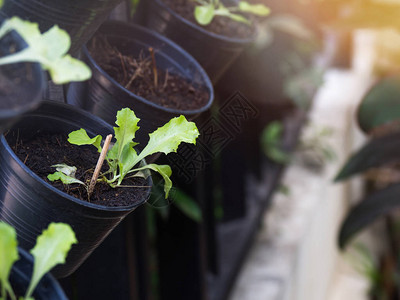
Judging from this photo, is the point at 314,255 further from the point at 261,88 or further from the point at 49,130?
the point at 49,130

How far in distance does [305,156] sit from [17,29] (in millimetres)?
2171

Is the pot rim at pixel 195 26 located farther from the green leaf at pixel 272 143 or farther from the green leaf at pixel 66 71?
the green leaf at pixel 272 143

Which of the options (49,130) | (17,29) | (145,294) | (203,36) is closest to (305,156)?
(145,294)

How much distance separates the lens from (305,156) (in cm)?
242

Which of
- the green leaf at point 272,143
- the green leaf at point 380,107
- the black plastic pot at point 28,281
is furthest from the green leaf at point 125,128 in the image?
the green leaf at point 272,143

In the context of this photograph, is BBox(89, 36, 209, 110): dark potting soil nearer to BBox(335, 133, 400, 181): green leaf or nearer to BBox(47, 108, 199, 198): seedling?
BBox(47, 108, 199, 198): seedling

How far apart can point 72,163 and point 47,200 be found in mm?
83

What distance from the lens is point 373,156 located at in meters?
1.90

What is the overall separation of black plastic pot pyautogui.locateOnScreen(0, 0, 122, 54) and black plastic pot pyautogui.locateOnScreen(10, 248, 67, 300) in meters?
0.17

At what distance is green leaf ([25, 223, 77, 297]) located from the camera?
337 mm

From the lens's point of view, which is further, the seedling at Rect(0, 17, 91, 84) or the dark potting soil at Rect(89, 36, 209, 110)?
the dark potting soil at Rect(89, 36, 209, 110)

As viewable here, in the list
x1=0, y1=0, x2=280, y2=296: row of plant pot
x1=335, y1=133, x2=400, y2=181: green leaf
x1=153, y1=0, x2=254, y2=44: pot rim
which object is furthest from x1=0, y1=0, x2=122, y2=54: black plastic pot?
x1=335, y1=133, x2=400, y2=181: green leaf

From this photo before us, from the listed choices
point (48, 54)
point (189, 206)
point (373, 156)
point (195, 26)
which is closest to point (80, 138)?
point (48, 54)

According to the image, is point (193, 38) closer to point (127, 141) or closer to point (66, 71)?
point (127, 141)
